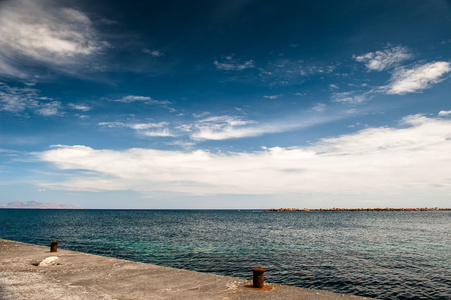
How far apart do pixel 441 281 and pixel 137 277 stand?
55.8 feet

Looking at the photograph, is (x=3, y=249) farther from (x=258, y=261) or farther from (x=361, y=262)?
(x=361, y=262)

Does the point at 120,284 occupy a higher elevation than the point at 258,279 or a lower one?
lower

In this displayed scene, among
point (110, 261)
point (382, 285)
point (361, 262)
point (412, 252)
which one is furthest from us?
point (412, 252)

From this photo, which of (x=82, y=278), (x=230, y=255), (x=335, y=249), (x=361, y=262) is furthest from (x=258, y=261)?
(x=82, y=278)

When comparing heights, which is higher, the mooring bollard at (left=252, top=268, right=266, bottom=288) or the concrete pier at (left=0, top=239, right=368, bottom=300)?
the mooring bollard at (left=252, top=268, right=266, bottom=288)

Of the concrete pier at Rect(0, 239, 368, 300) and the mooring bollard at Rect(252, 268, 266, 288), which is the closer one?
the concrete pier at Rect(0, 239, 368, 300)

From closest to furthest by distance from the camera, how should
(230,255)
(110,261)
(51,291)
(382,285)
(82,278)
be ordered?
(51,291) < (82,278) < (110,261) < (382,285) < (230,255)

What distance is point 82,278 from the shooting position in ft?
30.9

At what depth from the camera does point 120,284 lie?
870 centimetres

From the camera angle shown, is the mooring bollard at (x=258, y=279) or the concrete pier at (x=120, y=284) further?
the mooring bollard at (x=258, y=279)

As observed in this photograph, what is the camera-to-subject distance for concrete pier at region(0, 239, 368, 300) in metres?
7.59

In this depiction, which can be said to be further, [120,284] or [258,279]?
[120,284]

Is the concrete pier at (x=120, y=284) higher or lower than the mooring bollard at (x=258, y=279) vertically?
lower

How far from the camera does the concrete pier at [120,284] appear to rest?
7.59 meters
